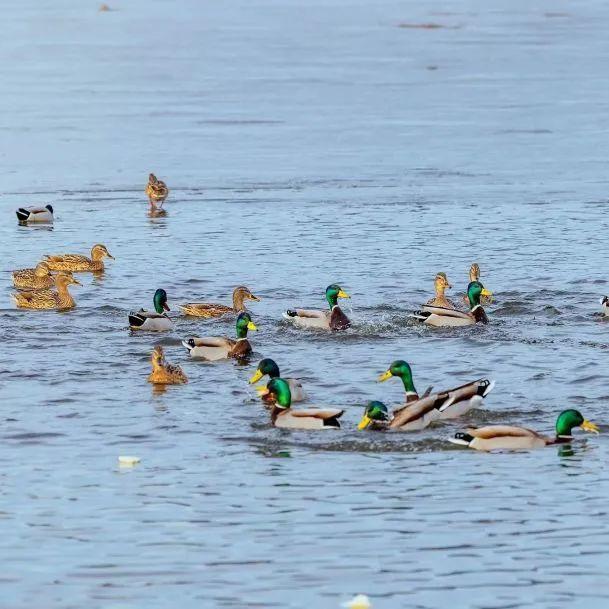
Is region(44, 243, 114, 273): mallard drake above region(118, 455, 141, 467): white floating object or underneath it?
above

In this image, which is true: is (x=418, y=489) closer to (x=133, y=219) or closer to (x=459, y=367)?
(x=459, y=367)

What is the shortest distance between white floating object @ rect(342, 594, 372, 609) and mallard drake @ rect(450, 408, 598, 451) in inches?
132

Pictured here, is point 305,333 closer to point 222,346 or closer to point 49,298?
point 222,346

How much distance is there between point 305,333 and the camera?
1703 centimetres

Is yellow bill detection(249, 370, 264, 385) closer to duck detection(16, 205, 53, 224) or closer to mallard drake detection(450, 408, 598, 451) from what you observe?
mallard drake detection(450, 408, 598, 451)

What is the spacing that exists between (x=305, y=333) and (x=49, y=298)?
10.2 feet

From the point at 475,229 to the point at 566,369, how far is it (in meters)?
7.96

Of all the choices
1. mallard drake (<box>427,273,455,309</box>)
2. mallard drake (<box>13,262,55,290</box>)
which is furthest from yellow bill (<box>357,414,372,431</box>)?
mallard drake (<box>13,262,55,290</box>)

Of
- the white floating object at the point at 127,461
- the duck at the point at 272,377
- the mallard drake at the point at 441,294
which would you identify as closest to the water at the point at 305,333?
the white floating object at the point at 127,461

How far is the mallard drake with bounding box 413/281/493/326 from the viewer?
16891mm

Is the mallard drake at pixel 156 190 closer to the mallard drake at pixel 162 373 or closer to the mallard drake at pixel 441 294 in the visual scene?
the mallard drake at pixel 441 294

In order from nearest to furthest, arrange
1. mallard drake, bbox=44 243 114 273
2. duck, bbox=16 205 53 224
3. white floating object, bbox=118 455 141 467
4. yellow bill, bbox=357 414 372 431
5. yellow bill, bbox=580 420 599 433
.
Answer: white floating object, bbox=118 455 141 467
yellow bill, bbox=580 420 599 433
yellow bill, bbox=357 414 372 431
mallard drake, bbox=44 243 114 273
duck, bbox=16 205 53 224

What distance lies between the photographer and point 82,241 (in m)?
22.8

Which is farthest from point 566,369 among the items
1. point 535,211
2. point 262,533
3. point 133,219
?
point 133,219
